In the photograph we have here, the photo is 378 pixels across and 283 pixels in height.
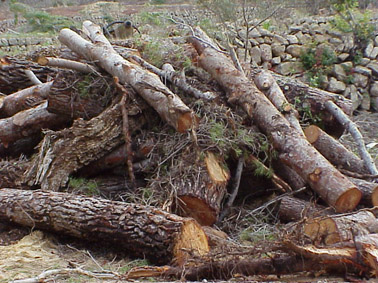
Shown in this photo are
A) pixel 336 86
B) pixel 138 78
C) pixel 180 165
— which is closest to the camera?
pixel 180 165

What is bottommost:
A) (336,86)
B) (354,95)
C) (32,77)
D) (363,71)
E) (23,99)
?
(354,95)

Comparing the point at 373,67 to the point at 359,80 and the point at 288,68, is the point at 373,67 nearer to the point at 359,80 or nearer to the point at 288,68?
the point at 359,80

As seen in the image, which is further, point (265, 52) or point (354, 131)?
point (265, 52)

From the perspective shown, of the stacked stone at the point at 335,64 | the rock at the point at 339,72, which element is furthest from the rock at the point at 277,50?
the rock at the point at 339,72

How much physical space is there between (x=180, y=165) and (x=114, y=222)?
0.99m

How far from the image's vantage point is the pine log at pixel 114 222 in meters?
3.74

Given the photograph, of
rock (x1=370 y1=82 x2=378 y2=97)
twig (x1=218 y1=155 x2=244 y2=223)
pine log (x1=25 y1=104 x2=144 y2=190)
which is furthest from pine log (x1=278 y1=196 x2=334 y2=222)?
rock (x1=370 y1=82 x2=378 y2=97)

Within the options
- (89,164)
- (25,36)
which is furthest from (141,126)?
(25,36)

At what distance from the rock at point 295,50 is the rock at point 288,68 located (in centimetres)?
24

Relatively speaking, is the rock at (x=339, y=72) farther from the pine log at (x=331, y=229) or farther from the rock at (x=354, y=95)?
the pine log at (x=331, y=229)

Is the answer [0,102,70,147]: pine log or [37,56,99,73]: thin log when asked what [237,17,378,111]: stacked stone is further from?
[0,102,70,147]: pine log

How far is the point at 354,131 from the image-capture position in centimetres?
541

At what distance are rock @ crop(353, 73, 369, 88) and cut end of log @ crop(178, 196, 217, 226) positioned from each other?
21.1 ft

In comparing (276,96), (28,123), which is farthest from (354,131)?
(28,123)
